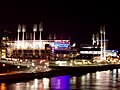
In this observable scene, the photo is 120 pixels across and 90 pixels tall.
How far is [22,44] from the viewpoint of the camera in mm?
168500

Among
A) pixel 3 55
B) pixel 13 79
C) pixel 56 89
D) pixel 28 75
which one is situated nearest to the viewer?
pixel 56 89

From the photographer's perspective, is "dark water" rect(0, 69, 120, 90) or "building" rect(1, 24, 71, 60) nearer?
"dark water" rect(0, 69, 120, 90)

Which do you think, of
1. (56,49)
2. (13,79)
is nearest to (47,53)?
(56,49)

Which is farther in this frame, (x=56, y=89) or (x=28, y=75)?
(x=28, y=75)

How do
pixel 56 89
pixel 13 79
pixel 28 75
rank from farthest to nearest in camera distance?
pixel 28 75, pixel 13 79, pixel 56 89

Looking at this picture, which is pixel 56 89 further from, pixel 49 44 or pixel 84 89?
pixel 49 44

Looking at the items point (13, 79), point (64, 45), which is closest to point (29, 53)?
point (64, 45)

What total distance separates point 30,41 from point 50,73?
374ft

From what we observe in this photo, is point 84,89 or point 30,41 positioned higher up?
point 30,41

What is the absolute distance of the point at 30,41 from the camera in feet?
553

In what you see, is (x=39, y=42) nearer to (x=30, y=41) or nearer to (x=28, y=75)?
(x=30, y=41)

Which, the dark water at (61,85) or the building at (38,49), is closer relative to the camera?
the dark water at (61,85)

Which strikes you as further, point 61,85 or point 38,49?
point 38,49

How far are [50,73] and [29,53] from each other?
116 meters
